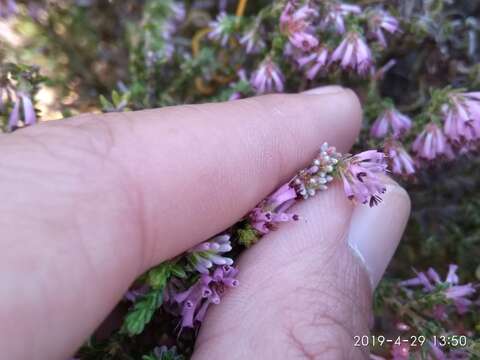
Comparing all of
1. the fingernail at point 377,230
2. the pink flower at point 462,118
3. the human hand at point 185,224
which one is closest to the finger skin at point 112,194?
the human hand at point 185,224

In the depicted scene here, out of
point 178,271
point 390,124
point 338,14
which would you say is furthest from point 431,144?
point 178,271

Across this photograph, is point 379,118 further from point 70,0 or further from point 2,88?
point 70,0

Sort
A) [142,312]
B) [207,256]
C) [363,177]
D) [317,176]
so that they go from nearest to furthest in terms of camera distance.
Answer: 1. [142,312]
2. [207,256]
3. [363,177]
4. [317,176]

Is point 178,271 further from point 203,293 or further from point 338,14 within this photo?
point 338,14

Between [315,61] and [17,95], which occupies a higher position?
[315,61]

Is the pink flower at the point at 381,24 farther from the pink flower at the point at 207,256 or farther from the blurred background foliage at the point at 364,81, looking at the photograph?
the pink flower at the point at 207,256

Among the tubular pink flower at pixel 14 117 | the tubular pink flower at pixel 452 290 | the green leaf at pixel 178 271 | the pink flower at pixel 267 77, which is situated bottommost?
the tubular pink flower at pixel 452 290

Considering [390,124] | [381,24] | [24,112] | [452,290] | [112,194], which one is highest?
[381,24]
